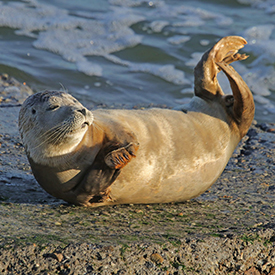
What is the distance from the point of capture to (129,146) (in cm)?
321

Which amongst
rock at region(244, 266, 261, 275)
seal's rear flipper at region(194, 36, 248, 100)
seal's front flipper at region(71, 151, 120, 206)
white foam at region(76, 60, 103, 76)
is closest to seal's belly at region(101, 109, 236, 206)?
seal's front flipper at region(71, 151, 120, 206)

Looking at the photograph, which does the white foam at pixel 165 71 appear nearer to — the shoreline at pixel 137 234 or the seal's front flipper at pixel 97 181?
the shoreline at pixel 137 234

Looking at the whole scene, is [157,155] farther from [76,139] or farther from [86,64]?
[86,64]

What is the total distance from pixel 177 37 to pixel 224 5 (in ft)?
9.94

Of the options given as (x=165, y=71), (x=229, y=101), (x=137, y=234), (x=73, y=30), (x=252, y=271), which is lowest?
(x=165, y=71)

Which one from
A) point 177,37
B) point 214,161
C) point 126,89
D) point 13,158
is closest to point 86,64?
point 126,89

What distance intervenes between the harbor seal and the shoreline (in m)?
0.17

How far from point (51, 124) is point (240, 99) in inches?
73.8

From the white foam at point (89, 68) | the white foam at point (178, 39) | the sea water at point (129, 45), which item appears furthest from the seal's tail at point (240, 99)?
the white foam at point (178, 39)

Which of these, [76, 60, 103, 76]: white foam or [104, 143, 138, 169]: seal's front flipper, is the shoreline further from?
[76, 60, 103, 76]: white foam

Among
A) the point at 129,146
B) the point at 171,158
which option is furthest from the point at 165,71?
the point at 129,146

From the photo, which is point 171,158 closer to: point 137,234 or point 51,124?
point 137,234

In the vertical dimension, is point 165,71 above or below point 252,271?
below

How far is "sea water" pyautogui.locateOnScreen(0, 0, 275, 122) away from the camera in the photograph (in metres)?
8.17
